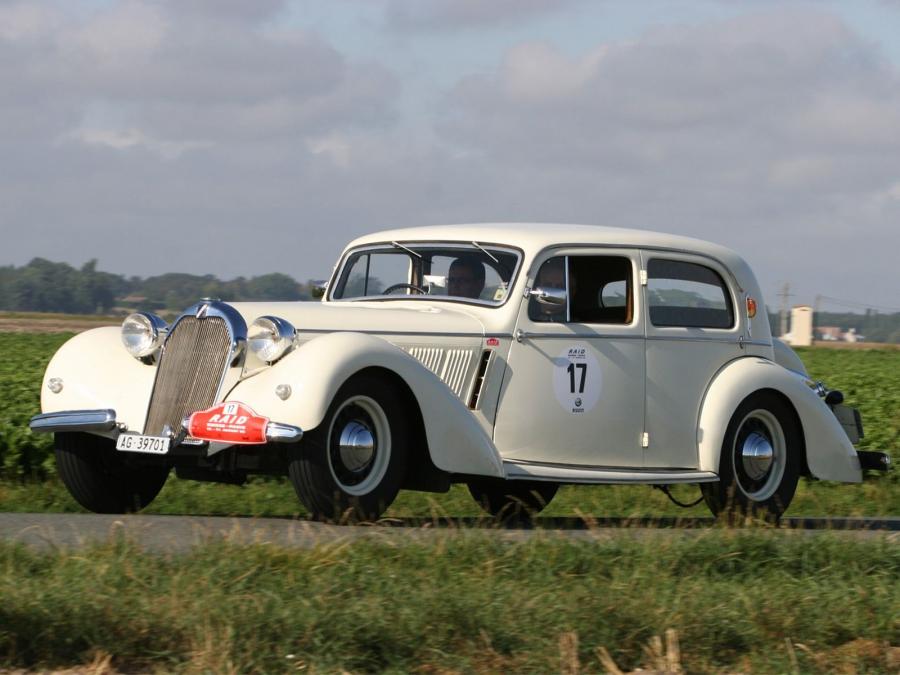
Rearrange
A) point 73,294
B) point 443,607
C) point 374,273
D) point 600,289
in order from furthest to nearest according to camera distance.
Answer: point 73,294 → point 374,273 → point 600,289 → point 443,607

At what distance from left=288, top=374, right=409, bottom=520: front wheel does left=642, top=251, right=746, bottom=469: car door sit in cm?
192

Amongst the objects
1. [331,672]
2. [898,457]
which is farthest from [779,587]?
[898,457]

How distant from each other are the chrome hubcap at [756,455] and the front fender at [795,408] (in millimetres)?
271

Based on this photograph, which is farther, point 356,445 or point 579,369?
point 579,369

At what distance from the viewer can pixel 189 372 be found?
7.17 metres

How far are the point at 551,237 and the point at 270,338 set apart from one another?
2.03 meters

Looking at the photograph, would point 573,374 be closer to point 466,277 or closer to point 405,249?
point 466,277

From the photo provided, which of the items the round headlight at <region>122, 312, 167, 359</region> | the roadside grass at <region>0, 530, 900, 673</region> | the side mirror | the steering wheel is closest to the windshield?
the steering wheel

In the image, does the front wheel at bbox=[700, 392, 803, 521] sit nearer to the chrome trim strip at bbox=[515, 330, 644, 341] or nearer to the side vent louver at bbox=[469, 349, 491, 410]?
the chrome trim strip at bbox=[515, 330, 644, 341]

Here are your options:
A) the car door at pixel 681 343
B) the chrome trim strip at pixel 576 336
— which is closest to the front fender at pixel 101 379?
the chrome trim strip at pixel 576 336

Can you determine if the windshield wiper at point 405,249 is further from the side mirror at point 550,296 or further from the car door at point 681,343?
the car door at point 681,343

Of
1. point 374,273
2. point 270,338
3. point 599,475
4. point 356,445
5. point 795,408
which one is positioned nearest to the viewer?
point 356,445

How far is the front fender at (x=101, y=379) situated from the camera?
727 cm

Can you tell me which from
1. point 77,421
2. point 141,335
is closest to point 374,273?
point 141,335
